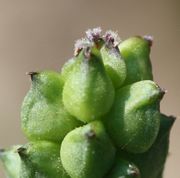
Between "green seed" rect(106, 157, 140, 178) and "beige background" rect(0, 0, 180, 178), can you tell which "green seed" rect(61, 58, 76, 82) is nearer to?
"green seed" rect(106, 157, 140, 178)

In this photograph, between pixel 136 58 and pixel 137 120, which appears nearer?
pixel 137 120

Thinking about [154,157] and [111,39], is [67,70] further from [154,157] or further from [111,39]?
[154,157]

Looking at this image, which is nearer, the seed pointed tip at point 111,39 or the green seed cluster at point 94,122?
the green seed cluster at point 94,122

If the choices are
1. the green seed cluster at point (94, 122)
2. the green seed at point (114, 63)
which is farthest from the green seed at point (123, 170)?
the green seed at point (114, 63)

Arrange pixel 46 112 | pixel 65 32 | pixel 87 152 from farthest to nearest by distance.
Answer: pixel 65 32 → pixel 46 112 → pixel 87 152

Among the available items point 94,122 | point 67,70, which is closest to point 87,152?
point 94,122

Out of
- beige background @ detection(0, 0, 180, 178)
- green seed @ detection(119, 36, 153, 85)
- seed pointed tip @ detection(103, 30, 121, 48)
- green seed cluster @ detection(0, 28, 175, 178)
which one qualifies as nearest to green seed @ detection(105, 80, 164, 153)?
green seed cluster @ detection(0, 28, 175, 178)

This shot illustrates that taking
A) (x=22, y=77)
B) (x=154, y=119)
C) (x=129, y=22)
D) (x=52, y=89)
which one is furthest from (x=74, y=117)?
(x=129, y=22)

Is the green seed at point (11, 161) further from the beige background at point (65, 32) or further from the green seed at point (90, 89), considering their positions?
the beige background at point (65, 32)
